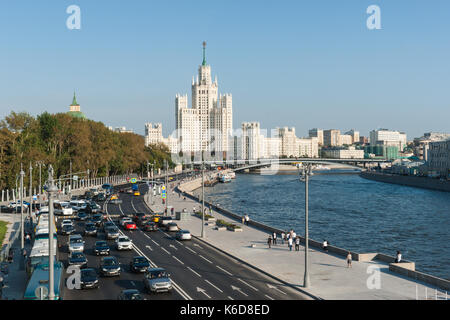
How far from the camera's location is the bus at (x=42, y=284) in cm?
1906

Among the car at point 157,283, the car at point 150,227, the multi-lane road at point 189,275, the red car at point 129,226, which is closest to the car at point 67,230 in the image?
the multi-lane road at point 189,275

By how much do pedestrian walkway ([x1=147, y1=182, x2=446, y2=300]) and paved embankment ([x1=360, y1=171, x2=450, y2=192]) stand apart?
8763cm

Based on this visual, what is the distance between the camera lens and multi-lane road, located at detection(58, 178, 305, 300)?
22.4 m

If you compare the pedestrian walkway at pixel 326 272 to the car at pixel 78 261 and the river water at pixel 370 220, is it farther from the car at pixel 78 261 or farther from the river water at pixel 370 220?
the river water at pixel 370 220

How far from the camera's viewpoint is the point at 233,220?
166 ft

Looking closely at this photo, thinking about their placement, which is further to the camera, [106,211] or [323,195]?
[323,195]

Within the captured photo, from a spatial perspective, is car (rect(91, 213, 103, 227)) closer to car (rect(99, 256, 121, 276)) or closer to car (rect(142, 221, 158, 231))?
car (rect(142, 221, 158, 231))

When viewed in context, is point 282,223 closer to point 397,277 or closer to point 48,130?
point 397,277

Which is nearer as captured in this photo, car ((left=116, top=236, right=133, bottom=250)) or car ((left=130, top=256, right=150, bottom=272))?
car ((left=130, top=256, right=150, bottom=272))

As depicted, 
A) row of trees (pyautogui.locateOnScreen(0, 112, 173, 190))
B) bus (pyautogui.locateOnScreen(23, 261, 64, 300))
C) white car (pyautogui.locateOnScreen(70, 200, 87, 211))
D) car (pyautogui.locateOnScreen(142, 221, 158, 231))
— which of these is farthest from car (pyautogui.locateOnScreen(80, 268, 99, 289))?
row of trees (pyautogui.locateOnScreen(0, 112, 173, 190))

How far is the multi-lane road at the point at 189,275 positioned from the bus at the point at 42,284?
52.0 inches

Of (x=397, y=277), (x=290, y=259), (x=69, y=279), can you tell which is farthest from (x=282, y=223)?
(x=69, y=279)
